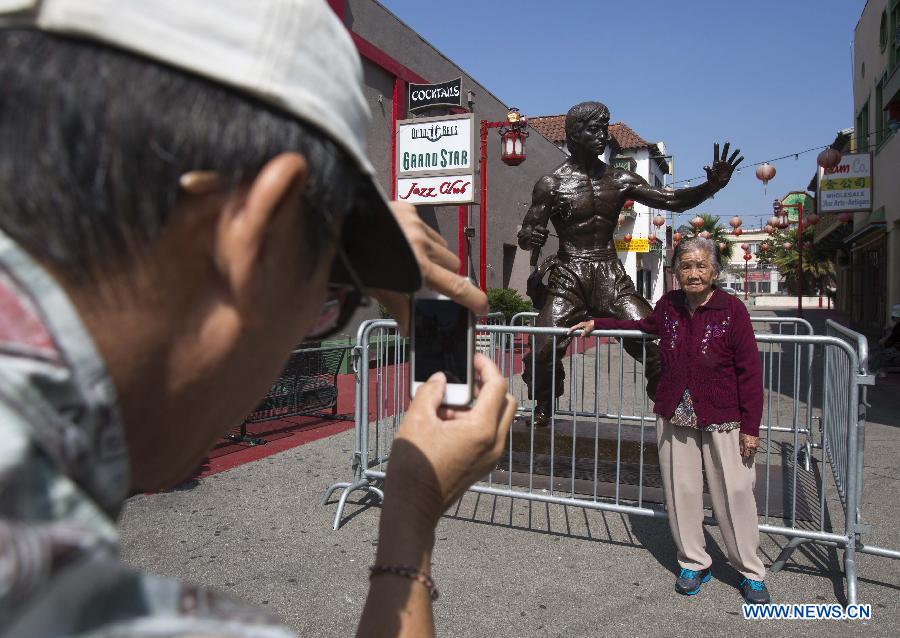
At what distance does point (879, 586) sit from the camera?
141 inches

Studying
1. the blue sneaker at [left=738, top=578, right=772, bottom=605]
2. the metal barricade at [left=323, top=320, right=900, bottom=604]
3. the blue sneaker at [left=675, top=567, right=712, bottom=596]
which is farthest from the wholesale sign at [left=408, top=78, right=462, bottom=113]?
the blue sneaker at [left=738, top=578, right=772, bottom=605]

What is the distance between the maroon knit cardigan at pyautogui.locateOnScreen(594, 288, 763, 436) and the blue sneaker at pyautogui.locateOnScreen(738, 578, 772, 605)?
79 cm

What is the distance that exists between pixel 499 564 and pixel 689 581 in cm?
105

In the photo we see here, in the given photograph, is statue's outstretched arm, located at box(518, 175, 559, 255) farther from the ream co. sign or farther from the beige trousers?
the ream co. sign

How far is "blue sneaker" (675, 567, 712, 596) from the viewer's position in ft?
11.6

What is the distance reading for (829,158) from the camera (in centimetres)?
1678

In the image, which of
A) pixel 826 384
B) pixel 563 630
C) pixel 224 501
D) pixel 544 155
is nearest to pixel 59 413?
pixel 563 630

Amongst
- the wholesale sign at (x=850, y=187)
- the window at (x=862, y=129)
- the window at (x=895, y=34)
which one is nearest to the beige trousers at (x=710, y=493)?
the wholesale sign at (x=850, y=187)

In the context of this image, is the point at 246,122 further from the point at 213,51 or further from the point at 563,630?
the point at 563,630

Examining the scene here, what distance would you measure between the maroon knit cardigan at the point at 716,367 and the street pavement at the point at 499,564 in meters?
0.97

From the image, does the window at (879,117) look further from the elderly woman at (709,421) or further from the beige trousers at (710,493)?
the beige trousers at (710,493)

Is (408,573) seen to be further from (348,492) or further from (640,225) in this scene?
(640,225)

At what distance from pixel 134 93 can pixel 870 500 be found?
5.82 metres

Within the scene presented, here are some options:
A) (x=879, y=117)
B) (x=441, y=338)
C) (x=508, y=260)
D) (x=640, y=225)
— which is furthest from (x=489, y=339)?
(x=640, y=225)
